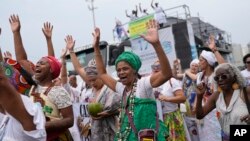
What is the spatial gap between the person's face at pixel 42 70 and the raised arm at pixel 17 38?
40cm

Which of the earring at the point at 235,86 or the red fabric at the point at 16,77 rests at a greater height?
the red fabric at the point at 16,77

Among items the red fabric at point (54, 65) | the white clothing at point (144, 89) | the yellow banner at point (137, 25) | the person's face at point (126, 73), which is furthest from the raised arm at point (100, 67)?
the yellow banner at point (137, 25)

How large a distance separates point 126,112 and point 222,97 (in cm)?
137

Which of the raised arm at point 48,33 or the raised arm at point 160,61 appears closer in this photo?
the raised arm at point 160,61

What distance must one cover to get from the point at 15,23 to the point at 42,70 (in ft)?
3.26

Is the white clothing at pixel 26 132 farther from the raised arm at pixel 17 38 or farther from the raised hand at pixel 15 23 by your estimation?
the raised hand at pixel 15 23

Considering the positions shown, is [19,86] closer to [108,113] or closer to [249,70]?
[108,113]

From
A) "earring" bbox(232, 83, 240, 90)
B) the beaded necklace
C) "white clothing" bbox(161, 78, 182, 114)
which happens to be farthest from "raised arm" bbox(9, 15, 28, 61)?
"white clothing" bbox(161, 78, 182, 114)

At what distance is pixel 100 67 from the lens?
434 cm

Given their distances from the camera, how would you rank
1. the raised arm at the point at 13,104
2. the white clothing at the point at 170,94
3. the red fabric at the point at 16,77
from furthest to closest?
1. the white clothing at the point at 170,94
2. the red fabric at the point at 16,77
3. the raised arm at the point at 13,104

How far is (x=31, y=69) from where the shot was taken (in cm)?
405

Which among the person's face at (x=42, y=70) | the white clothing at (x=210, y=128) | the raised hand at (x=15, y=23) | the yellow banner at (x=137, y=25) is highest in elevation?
the yellow banner at (x=137, y=25)

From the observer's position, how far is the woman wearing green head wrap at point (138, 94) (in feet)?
11.4

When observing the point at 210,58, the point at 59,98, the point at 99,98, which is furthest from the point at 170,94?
the point at 59,98
